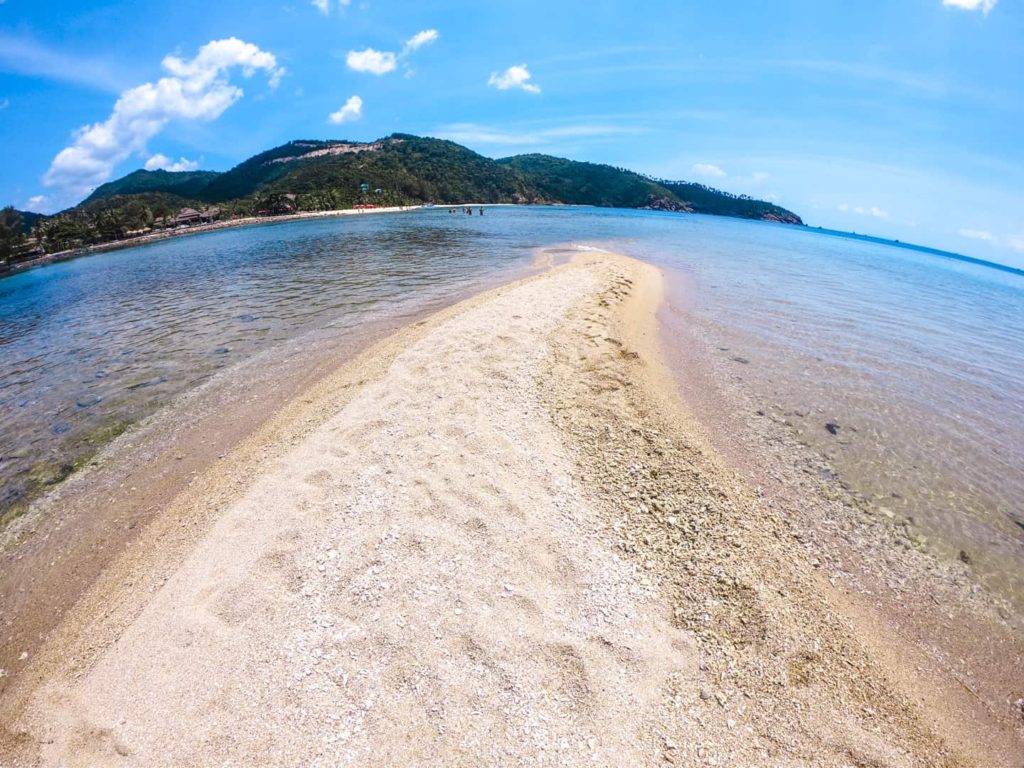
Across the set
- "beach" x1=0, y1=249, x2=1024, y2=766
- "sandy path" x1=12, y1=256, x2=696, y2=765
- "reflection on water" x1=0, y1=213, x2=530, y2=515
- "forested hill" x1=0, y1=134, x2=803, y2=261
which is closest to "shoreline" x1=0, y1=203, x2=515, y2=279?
"forested hill" x1=0, y1=134, x2=803, y2=261

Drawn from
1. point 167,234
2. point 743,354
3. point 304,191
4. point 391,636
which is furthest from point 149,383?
point 304,191

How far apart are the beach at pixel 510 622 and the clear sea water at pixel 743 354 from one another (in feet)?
8.03

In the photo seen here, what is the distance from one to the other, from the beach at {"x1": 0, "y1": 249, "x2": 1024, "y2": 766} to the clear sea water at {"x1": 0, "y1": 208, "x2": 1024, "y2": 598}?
245 cm

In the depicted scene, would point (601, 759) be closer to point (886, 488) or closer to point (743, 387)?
point (886, 488)

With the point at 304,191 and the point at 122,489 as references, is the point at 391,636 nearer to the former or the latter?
the point at 122,489

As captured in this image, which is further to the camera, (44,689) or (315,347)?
(315,347)

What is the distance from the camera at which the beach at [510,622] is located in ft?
11.6

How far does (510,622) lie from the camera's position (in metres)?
4.21

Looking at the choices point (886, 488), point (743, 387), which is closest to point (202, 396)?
point (743, 387)

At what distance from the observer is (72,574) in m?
5.86

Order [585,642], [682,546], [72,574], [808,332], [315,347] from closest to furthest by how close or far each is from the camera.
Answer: [585,642] → [682,546] → [72,574] → [315,347] → [808,332]

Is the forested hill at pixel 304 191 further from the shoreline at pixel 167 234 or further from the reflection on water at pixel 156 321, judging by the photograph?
the reflection on water at pixel 156 321

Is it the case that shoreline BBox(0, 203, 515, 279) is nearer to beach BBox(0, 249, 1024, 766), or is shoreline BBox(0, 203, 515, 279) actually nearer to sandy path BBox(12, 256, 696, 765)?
beach BBox(0, 249, 1024, 766)

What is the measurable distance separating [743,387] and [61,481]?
15.4 metres
